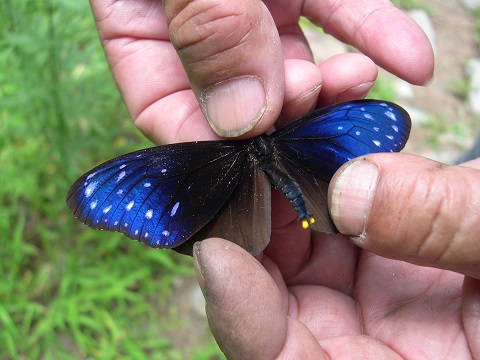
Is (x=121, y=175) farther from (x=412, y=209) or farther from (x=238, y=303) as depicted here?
(x=412, y=209)

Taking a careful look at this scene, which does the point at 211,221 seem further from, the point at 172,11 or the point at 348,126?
the point at 172,11

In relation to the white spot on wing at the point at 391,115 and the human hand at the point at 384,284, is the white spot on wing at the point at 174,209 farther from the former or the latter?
the white spot on wing at the point at 391,115

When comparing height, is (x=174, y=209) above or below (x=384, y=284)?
above

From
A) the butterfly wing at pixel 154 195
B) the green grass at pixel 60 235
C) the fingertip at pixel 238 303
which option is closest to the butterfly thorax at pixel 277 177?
the butterfly wing at pixel 154 195

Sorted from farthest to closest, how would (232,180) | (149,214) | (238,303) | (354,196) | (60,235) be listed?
1. (60,235)
2. (232,180)
3. (149,214)
4. (354,196)
5. (238,303)

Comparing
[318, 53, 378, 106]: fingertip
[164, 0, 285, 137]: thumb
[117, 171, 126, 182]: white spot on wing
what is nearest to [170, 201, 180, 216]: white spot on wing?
[117, 171, 126, 182]: white spot on wing

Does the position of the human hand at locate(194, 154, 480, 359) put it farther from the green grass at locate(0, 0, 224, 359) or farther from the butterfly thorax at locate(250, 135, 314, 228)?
the green grass at locate(0, 0, 224, 359)

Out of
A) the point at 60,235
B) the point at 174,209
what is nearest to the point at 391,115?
the point at 174,209
